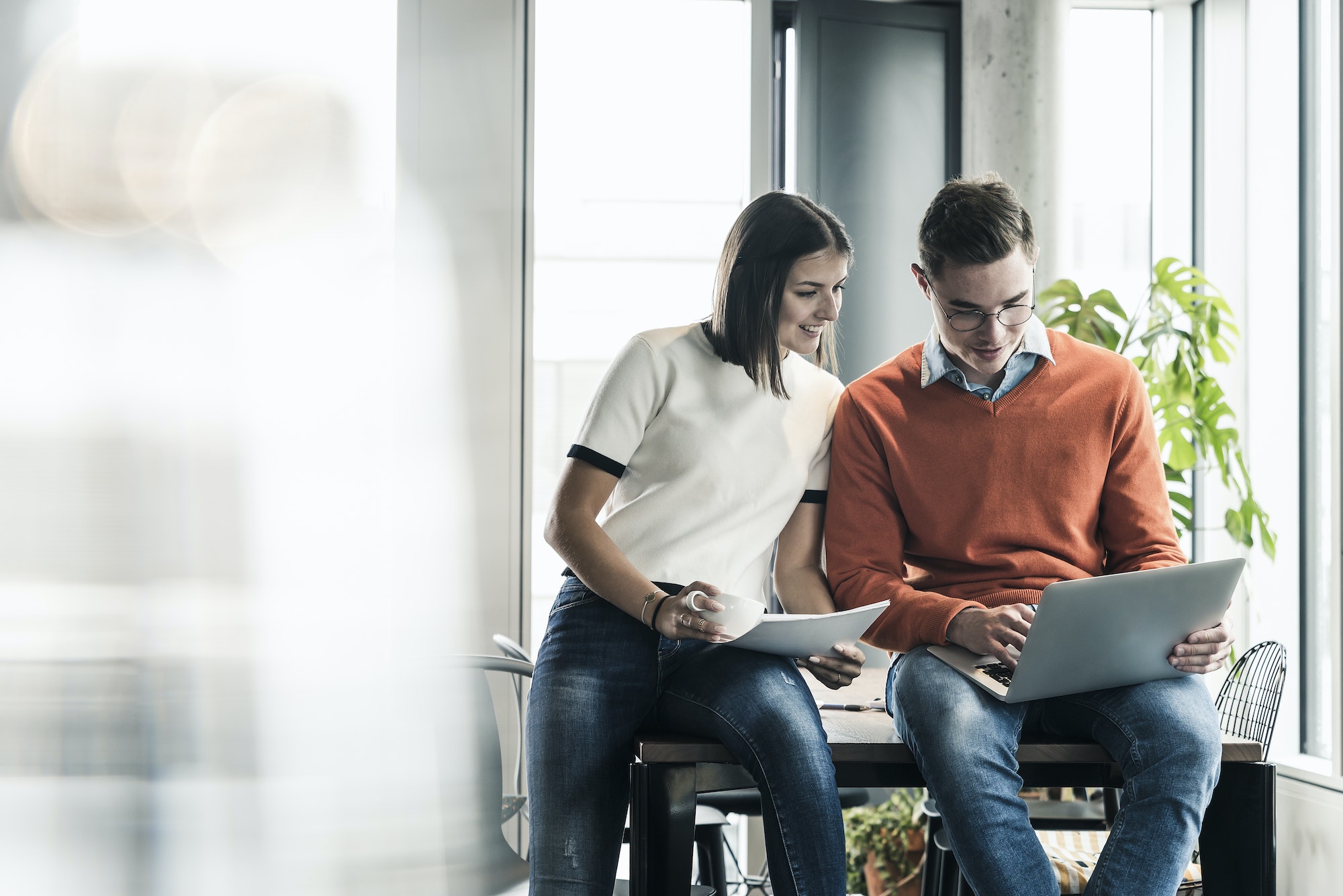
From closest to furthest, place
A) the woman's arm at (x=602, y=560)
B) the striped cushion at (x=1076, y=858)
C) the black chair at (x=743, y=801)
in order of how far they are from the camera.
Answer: the woman's arm at (x=602, y=560), the striped cushion at (x=1076, y=858), the black chair at (x=743, y=801)

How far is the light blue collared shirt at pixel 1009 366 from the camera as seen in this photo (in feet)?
4.99

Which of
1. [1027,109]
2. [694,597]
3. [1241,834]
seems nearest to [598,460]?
[694,597]

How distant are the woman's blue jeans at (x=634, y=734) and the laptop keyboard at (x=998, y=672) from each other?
0.73 ft

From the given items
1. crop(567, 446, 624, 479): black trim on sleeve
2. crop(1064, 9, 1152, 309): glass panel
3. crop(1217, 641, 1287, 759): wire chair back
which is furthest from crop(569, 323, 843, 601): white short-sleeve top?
crop(1064, 9, 1152, 309): glass panel

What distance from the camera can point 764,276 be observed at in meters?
1.46

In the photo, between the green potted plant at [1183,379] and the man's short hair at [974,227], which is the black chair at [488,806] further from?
the green potted plant at [1183,379]

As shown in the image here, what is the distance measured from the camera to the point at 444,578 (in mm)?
891

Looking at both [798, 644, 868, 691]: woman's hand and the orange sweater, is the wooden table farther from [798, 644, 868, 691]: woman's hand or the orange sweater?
the orange sweater

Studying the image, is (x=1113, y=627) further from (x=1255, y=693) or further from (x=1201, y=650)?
(x=1255, y=693)

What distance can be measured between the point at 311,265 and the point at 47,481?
0.69ft

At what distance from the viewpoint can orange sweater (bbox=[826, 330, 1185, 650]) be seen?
145 centimetres

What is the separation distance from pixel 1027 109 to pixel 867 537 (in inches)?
73.9

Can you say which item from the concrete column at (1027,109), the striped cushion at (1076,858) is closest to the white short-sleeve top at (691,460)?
the striped cushion at (1076,858)

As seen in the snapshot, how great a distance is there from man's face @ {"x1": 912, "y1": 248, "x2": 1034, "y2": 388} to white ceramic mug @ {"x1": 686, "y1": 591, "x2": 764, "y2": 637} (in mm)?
555
